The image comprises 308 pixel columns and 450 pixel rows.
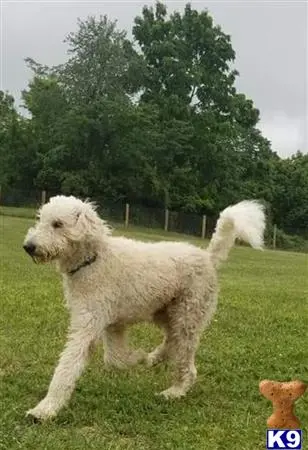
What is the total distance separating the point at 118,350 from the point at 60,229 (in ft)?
3.85

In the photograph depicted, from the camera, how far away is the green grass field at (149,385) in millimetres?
4160

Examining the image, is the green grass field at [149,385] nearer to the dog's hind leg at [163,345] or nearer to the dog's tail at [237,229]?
the dog's hind leg at [163,345]

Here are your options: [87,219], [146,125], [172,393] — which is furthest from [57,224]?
[146,125]

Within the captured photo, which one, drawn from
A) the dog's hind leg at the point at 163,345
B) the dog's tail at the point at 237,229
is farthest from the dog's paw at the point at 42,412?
the dog's tail at the point at 237,229

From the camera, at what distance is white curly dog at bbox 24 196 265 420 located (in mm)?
4586

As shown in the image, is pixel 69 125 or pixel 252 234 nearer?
pixel 252 234

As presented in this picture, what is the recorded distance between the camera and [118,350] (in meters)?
5.33

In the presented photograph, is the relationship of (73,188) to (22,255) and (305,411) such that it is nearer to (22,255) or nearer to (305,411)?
(22,255)

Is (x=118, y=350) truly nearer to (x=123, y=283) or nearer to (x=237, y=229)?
(x=123, y=283)

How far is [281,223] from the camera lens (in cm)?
5397

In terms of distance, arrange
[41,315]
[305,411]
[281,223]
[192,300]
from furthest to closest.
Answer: [281,223], [41,315], [192,300], [305,411]

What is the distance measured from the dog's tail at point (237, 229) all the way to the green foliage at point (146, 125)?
A: 35127mm

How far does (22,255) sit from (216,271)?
1060 cm

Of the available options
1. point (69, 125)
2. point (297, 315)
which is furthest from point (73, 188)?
point (297, 315)
